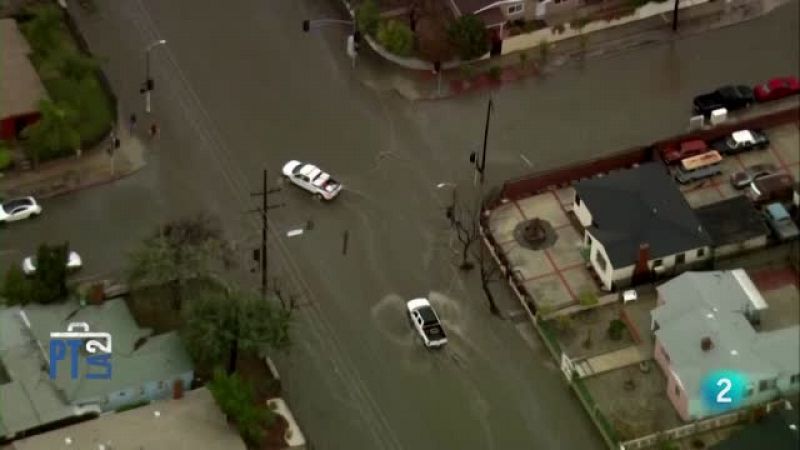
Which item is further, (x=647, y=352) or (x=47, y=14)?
(x=47, y=14)

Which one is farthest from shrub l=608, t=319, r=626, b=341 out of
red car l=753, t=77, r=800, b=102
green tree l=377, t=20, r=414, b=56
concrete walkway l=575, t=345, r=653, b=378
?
green tree l=377, t=20, r=414, b=56

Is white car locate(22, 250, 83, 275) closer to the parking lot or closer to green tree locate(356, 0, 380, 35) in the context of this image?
green tree locate(356, 0, 380, 35)

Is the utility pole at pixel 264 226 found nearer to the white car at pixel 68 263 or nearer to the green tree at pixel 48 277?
the white car at pixel 68 263

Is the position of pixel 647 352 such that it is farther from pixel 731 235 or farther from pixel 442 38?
pixel 442 38

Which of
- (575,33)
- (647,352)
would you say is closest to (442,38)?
(575,33)

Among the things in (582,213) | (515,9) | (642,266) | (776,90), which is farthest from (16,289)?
(776,90)

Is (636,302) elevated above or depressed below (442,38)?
below
